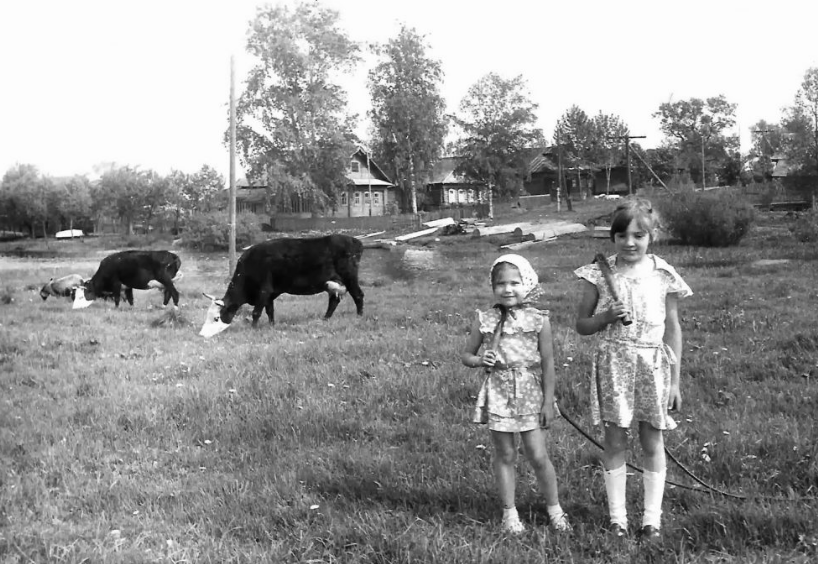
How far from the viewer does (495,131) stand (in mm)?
37875

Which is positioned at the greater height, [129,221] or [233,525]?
[129,221]

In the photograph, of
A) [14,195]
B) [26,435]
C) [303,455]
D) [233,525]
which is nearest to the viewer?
[233,525]

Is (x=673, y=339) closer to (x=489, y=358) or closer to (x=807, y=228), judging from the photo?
(x=489, y=358)

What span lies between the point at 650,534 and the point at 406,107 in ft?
102

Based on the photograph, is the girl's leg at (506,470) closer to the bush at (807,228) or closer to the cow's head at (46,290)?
the cow's head at (46,290)

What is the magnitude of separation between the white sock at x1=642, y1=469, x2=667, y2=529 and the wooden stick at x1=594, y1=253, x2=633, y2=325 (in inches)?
26.6

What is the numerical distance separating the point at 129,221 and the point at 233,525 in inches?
376

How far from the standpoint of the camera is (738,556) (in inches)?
113

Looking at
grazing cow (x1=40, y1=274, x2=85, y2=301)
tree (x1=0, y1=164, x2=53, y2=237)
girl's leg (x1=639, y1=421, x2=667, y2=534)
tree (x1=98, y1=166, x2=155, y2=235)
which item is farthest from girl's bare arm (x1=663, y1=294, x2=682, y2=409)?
grazing cow (x1=40, y1=274, x2=85, y2=301)

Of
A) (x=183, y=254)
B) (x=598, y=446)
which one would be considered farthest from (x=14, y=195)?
(x=598, y=446)

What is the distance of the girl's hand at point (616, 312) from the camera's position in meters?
3.05

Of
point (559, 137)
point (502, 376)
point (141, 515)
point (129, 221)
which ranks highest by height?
point (559, 137)

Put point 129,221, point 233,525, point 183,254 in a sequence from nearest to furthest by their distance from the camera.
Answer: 1. point 233,525
2. point 129,221
3. point 183,254

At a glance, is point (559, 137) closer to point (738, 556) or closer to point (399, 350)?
point (399, 350)
